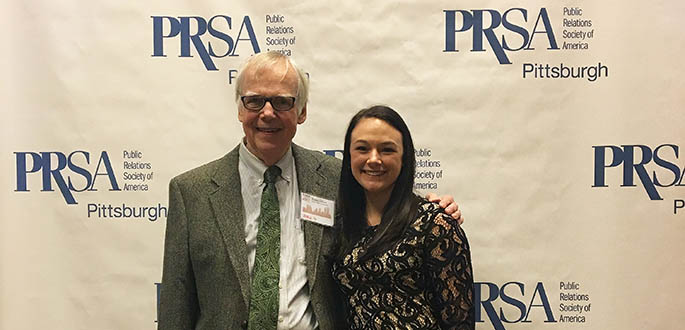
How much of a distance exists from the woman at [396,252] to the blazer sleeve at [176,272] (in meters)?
0.42

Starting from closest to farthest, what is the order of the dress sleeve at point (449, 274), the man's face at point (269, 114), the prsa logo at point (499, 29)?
the dress sleeve at point (449, 274) < the man's face at point (269, 114) < the prsa logo at point (499, 29)

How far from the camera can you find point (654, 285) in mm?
2289

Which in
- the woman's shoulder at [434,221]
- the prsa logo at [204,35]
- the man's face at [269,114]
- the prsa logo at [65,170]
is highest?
the prsa logo at [204,35]

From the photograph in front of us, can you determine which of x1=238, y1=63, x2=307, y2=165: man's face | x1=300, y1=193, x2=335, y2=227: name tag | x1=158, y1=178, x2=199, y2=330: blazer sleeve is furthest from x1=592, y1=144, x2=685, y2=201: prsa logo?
x1=158, y1=178, x2=199, y2=330: blazer sleeve

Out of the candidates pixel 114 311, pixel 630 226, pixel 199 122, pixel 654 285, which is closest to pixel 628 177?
pixel 630 226

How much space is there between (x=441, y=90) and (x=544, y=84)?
386 mm

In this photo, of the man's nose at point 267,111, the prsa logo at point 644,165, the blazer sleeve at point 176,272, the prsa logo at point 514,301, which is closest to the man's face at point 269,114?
the man's nose at point 267,111

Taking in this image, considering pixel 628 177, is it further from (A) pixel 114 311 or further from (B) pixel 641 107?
(A) pixel 114 311

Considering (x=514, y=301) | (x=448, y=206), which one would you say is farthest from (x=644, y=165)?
(x=448, y=206)

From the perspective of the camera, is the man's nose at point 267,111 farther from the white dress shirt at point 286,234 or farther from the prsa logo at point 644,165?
the prsa logo at point 644,165

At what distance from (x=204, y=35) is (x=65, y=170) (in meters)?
0.74

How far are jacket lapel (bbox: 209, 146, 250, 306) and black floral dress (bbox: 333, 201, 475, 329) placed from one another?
302 mm

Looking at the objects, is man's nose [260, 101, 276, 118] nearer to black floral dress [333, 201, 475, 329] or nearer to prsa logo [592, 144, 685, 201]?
black floral dress [333, 201, 475, 329]

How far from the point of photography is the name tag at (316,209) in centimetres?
174
